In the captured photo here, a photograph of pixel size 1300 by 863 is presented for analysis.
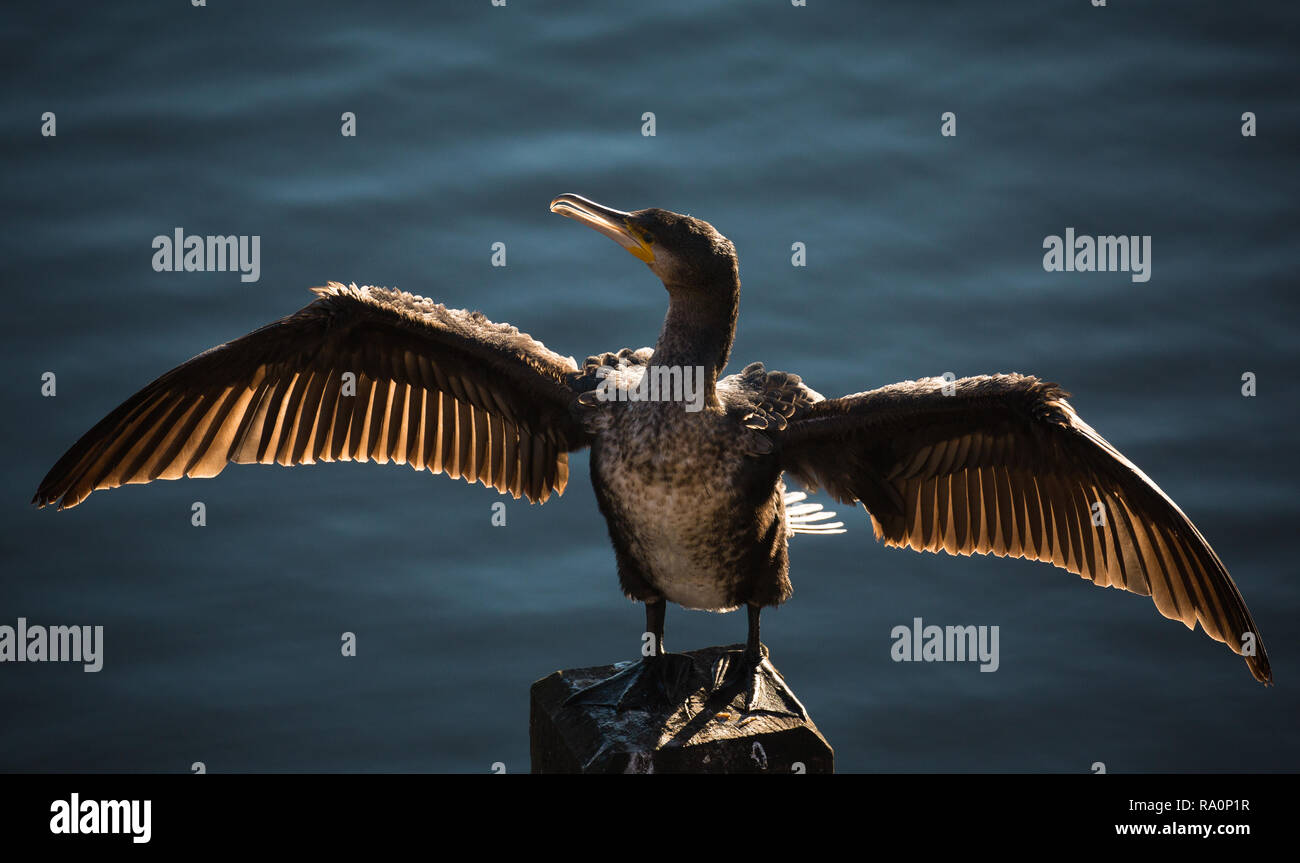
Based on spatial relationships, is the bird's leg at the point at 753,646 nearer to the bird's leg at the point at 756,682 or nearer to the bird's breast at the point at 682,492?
the bird's leg at the point at 756,682

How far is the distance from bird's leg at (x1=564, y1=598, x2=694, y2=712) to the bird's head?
131cm

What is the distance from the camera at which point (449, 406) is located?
5.45 meters

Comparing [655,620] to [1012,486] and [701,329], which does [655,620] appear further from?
[1012,486]

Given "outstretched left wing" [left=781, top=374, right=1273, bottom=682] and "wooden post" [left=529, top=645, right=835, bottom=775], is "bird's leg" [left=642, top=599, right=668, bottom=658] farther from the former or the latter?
"outstretched left wing" [left=781, top=374, right=1273, bottom=682]

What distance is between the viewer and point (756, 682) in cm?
478

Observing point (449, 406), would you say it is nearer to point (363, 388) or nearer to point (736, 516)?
point (363, 388)

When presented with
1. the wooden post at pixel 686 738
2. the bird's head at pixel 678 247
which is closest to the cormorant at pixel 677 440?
the bird's head at pixel 678 247

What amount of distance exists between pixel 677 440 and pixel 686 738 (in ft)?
3.21

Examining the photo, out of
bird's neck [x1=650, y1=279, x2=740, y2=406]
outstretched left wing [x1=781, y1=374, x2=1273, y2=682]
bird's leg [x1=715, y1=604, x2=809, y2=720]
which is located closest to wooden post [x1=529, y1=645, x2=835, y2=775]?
bird's leg [x1=715, y1=604, x2=809, y2=720]

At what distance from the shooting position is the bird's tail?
577 centimetres

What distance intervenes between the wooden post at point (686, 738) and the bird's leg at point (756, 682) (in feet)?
0.05

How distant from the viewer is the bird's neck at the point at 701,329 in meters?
4.66


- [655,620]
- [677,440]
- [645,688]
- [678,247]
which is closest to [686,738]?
[645,688]

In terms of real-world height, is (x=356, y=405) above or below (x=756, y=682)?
above
